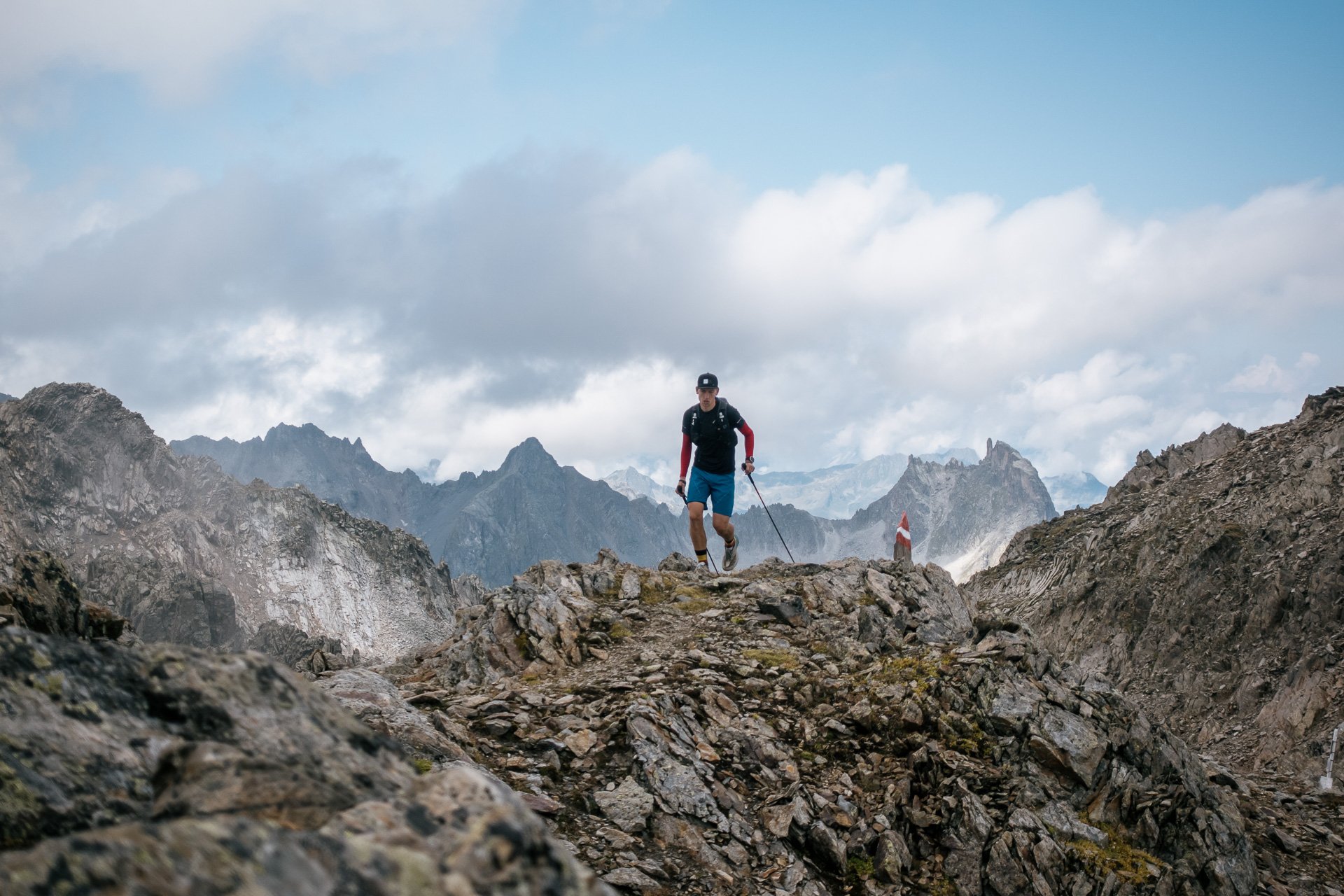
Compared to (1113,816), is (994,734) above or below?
above

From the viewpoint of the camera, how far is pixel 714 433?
21891 mm

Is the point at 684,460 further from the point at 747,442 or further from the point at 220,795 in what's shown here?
the point at 220,795

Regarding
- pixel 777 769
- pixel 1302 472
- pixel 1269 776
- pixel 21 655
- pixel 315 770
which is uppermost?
pixel 1302 472

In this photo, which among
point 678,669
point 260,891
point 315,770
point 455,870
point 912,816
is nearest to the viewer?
point 260,891

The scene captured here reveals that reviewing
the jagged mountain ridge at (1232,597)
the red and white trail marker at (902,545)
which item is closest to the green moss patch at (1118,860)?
the red and white trail marker at (902,545)

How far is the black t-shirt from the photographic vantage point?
21.9 meters

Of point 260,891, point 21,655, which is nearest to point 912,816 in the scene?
point 260,891

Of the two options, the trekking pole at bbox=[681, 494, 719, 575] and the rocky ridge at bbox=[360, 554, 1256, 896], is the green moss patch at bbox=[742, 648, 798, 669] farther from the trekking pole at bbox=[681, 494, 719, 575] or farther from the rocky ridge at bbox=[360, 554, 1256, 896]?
the trekking pole at bbox=[681, 494, 719, 575]

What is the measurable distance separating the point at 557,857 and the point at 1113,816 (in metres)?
12.4

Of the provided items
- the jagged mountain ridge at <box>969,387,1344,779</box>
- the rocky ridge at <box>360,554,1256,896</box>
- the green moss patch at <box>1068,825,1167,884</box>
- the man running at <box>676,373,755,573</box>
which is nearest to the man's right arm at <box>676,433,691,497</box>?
the man running at <box>676,373,755,573</box>

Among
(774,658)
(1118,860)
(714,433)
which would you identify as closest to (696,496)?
(714,433)

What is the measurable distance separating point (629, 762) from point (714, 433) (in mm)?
11642

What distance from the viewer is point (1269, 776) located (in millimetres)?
23781

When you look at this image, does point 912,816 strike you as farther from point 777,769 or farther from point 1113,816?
point 1113,816
